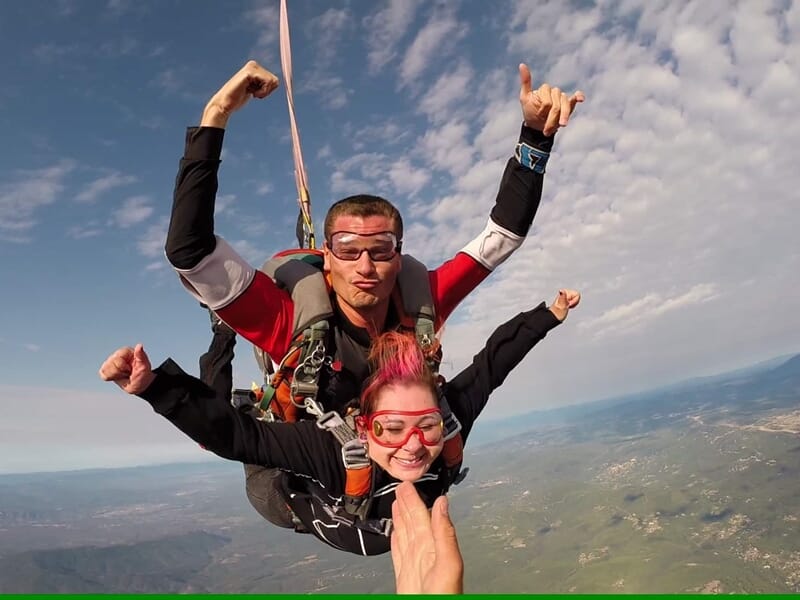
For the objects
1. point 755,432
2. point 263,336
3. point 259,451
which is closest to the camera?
point 259,451

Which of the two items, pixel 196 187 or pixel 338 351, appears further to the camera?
pixel 338 351

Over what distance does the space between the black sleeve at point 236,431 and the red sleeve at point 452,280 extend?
1.23 metres

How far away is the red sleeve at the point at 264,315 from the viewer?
9.42ft

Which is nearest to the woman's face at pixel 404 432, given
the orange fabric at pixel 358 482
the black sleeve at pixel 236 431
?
the orange fabric at pixel 358 482

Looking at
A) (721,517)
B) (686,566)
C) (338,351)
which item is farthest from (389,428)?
(721,517)

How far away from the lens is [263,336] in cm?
304

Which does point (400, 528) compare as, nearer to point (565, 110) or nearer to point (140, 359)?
point (140, 359)

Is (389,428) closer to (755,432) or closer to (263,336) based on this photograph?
(263,336)

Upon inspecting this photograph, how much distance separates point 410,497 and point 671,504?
171442 mm

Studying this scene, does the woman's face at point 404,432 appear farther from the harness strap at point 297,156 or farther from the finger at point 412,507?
the harness strap at point 297,156

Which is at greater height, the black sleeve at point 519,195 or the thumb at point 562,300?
the black sleeve at point 519,195

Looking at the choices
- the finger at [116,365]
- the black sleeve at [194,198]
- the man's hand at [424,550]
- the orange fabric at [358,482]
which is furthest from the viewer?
the orange fabric at [358,482]

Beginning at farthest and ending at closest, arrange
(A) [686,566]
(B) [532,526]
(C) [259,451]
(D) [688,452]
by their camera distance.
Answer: (D) [688,452] < (B) [532,526] < (A) [686,566] < (C) [259,451]

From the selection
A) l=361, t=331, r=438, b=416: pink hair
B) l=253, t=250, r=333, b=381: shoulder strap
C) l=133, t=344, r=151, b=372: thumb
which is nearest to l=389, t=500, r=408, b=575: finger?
l=361, t=331, r=438, b=416: pink hair
